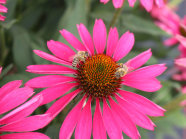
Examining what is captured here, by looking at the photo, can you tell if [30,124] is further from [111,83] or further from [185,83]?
[185,83]

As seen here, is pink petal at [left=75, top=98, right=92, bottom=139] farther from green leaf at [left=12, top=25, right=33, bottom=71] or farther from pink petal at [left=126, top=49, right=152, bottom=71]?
green leaf at [left=12, top=25, right=33, bottom=71]

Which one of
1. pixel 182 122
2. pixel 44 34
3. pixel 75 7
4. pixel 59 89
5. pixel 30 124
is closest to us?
pixel 30 124

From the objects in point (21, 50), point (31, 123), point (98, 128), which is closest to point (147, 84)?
point (98, 128)

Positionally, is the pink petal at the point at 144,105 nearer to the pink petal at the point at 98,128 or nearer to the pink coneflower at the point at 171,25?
the pink petal at the point at 98,128

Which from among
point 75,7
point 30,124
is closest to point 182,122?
point 75,7

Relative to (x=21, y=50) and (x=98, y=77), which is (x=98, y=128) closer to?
(x=98, y=77)

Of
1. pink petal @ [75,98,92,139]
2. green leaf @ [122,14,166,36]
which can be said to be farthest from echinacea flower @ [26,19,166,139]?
green leaf @ [122,14,166,36]

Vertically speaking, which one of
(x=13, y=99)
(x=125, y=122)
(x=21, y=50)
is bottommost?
(x=125, y=122)
